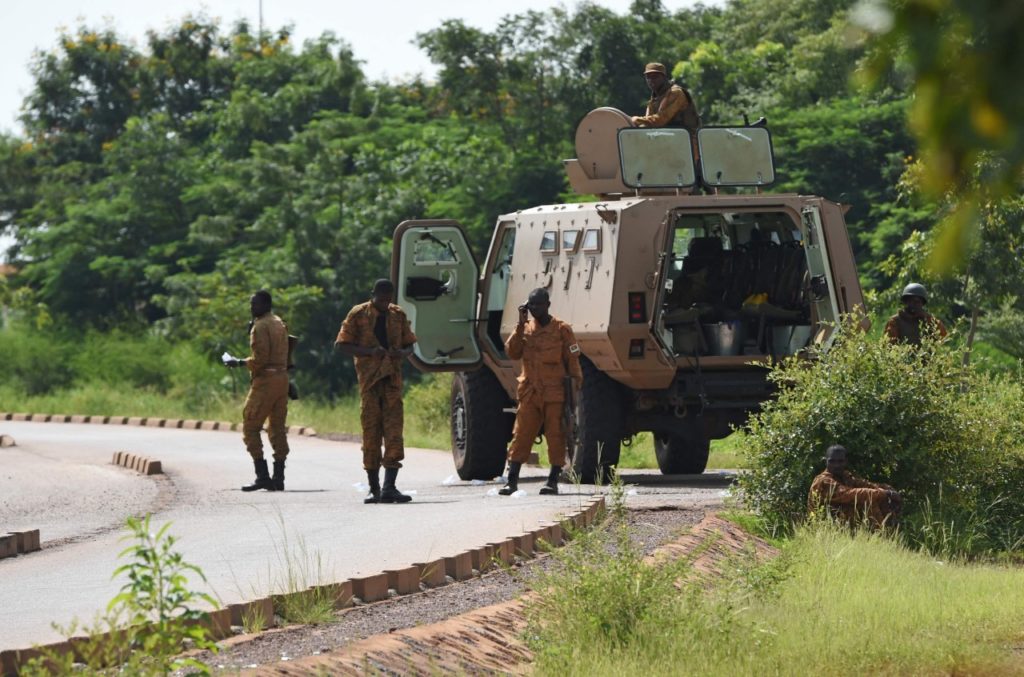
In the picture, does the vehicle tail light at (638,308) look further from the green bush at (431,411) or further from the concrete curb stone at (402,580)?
the green bush at (431,411)

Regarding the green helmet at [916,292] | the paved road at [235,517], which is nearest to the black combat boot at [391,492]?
the paved road at [235,517]

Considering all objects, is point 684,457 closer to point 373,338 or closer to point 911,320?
point 911,320

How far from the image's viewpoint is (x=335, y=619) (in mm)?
9281

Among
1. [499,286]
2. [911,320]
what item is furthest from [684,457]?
[911,320]

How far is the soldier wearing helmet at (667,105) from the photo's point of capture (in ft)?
60.2

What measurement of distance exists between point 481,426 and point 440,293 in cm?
135

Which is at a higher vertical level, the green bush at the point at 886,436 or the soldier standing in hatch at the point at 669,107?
the soldier standing in hatch at the point at 669,107

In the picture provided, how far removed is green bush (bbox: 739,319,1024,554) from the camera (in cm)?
1312

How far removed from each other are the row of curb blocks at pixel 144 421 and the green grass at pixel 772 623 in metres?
19.7

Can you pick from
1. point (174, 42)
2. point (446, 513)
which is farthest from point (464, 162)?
point (446, 513)

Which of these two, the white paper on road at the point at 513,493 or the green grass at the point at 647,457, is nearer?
the white paper on road at the point at 513,493

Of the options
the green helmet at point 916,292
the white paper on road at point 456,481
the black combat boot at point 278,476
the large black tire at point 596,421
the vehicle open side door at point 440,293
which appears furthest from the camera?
the vehicle open side door at point 440,293

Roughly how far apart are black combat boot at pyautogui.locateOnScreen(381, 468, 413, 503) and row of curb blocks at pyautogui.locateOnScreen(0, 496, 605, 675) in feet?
8.50

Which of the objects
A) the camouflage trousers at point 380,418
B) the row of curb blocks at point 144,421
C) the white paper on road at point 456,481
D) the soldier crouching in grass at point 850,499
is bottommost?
the row of curb blocks at point 144,421
